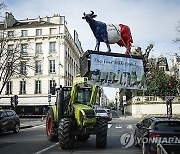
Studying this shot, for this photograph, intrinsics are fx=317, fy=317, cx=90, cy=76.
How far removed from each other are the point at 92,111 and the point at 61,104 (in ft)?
6.23

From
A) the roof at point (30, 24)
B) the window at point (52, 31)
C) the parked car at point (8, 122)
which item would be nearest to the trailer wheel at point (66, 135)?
the parked car at point (8, 122)

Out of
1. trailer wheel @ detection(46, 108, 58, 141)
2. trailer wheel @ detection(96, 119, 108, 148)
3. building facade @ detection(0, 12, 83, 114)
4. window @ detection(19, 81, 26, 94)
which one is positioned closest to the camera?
trailer wheel @ detection(96, 119, 108, 148)

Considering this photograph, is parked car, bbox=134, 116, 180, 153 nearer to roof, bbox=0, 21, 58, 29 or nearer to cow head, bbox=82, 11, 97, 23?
cow head, bbox=82, 11, 97, 23

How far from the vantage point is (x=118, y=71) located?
878 inches

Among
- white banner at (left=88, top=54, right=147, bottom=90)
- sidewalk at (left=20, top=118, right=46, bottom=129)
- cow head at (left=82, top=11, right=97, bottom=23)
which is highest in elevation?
cow head at (left=82, top=11, right=97, bottom=23)

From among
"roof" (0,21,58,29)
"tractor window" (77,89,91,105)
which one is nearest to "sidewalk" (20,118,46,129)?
"tractor window" (77,89,91,105)

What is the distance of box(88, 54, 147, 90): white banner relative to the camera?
20688 millimetres

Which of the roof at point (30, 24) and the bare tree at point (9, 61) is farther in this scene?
the roof at point (30, 24)

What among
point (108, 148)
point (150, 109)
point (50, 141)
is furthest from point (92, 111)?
point (150, 109)

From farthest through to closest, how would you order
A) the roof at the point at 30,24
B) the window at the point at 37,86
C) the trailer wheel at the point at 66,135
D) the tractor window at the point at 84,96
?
1. the roof at the point at 30,24
2. the window at the point at 37,86
3. the tractor window at the point at 84,96
4. the trailer wheel at the point at 66,135

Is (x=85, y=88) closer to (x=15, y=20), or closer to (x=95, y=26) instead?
(x=95, y=26)

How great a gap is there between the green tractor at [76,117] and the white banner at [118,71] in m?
5.83

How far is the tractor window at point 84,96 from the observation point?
14.4 meters

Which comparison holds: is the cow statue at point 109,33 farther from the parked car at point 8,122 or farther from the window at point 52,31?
the window at point 52,31
